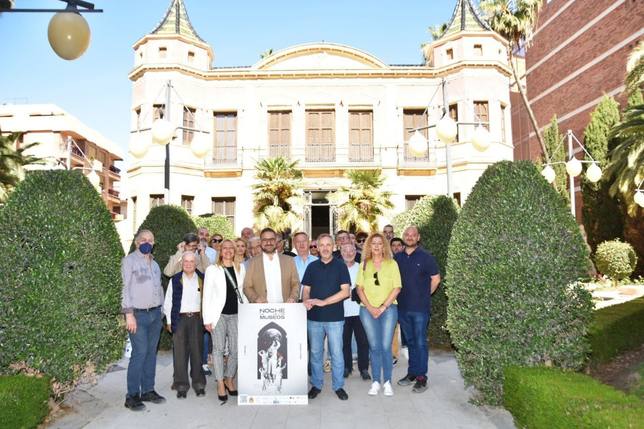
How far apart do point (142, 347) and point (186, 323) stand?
66 centimetres

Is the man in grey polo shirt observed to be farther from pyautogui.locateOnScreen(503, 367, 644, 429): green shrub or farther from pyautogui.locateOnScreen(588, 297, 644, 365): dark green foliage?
pyautogui.locateOnScreen(588, 297, 644, 365): dark green foliage

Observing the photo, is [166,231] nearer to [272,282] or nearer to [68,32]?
[272,282]

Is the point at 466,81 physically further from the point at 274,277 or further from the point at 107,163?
the point at 107,163

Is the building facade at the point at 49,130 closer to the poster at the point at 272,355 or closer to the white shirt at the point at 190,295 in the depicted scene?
the white shirt at the point at 190,295

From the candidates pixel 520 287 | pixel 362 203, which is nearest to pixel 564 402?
pixel 520 287

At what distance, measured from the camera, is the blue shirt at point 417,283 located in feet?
20.6

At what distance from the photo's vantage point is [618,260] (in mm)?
19125

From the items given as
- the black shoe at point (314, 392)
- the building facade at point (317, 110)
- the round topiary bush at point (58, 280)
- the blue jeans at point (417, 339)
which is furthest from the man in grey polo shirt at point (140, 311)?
the building facade at point (317, 110)

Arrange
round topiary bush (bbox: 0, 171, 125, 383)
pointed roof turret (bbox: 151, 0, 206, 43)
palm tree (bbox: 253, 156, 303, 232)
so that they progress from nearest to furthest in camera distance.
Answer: round topiary bush (bbox: 0, 171, 125, 383) < palm tree (bbox: 253, 156, 303, 232) < pointed roof turret (bbox: 151, 0, 206, 43)

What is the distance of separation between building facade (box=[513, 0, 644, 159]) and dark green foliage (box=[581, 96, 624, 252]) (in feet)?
5.05

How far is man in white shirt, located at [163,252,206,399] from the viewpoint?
598cm

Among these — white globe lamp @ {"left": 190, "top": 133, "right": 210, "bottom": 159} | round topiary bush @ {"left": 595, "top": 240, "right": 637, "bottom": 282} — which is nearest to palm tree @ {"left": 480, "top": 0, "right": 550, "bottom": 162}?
round topiary bush @ {"left": 595, "top": 240, "right": 637, "bottom": 282}

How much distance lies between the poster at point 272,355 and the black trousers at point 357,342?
138cm

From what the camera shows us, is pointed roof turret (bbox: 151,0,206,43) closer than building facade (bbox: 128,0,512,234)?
No
